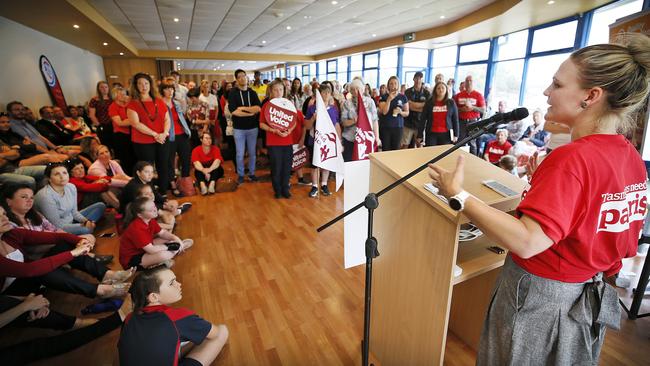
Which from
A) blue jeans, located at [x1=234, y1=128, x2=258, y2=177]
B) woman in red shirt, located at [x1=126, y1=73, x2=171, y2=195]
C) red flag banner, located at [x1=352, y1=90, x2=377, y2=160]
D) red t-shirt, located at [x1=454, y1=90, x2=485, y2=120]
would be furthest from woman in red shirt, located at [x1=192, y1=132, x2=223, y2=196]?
red t-shirt, located at [x1=454, y1=90, x2=485, y2=120]

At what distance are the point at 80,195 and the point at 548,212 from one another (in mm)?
4355

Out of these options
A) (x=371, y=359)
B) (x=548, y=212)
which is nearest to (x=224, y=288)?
(x=371, y=359)

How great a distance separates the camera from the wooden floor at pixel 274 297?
187 cm

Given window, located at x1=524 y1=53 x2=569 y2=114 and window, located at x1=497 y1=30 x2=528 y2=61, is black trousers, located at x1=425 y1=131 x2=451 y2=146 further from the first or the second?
window, located at x1=497 y1=30 x2=528 y2=61

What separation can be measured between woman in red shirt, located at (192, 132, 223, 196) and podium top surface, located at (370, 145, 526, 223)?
3.64 metres

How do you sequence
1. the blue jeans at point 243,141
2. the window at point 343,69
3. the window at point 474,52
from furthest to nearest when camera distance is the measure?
the window at point 343,69 < the window at point 474,52 < the blue jeans at point 243,141

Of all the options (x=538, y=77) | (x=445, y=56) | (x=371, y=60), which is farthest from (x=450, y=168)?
(x=371, y=60)

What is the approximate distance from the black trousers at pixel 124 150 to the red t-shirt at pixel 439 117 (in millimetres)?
4353

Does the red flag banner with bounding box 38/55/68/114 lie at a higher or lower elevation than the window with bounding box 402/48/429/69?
lower

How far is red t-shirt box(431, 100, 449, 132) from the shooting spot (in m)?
4.67

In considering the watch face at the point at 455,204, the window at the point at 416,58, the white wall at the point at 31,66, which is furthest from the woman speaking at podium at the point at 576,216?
the window at the point at 416,58

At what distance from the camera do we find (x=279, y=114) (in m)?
4.20

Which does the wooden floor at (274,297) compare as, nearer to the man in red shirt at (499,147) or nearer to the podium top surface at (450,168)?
the podium top surface at (450,168)

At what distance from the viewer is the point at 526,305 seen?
0.94 metres
